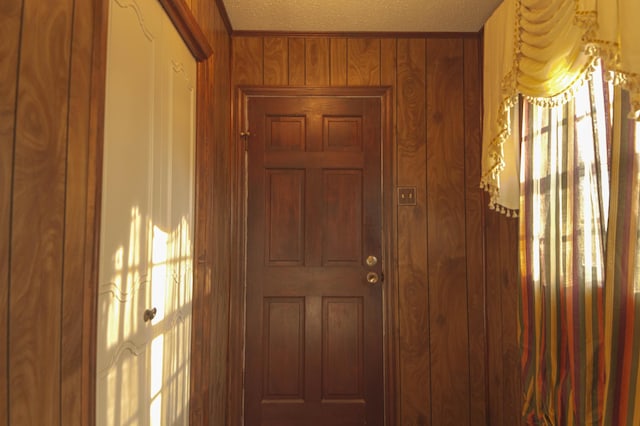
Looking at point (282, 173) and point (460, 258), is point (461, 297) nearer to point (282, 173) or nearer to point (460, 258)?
point (460, 258)

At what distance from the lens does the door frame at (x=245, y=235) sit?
2574 millimetres

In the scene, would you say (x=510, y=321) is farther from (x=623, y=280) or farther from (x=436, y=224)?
(x=623, y=280)

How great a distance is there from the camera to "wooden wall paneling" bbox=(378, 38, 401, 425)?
2.59m

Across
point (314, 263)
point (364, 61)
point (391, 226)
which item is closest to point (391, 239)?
point (391, 226)

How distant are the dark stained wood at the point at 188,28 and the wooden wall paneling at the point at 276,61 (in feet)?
2.02

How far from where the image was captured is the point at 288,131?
2703mm

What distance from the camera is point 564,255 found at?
1.79m

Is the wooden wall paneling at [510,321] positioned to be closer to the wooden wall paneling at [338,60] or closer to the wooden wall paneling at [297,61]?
the wooden wall paneling at [338,60]

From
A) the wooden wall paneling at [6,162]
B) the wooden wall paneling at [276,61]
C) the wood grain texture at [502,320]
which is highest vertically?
the wooden wall paneling at [276,61]

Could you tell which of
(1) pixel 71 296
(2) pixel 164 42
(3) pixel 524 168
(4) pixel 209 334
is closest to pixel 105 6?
(2) pixel 164 42

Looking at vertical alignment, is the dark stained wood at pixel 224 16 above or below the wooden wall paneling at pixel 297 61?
above

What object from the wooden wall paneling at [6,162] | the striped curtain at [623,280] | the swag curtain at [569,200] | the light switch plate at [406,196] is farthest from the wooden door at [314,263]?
the wooden wall paneling at [6,162]

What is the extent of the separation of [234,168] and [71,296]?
173cm

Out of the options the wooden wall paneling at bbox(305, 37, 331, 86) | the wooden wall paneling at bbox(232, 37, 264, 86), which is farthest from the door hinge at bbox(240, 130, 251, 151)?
the wooden wall paneling at bbox(305, 37, 331, 86)
